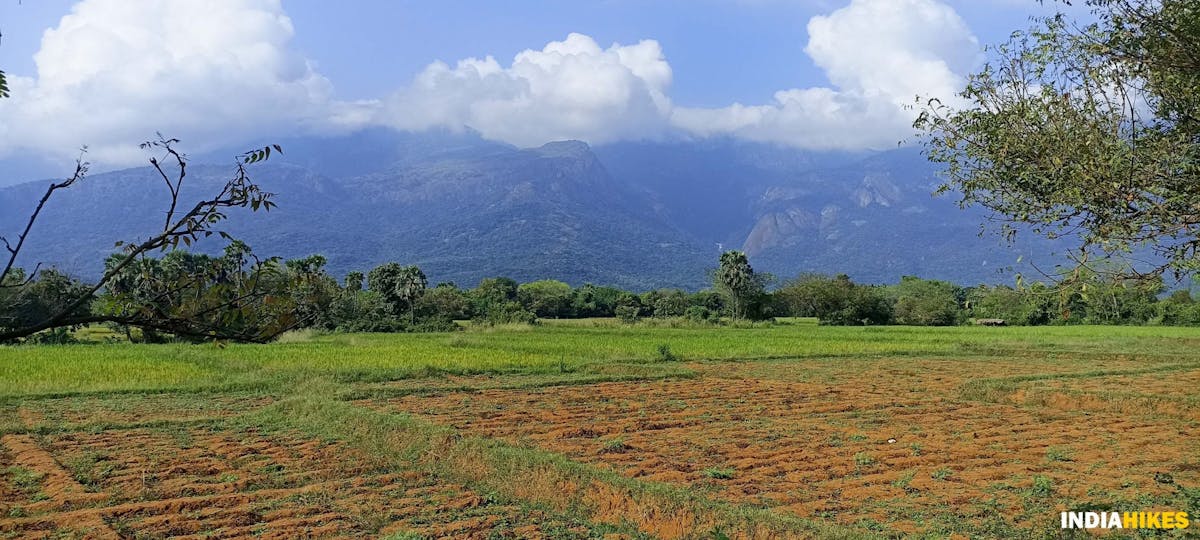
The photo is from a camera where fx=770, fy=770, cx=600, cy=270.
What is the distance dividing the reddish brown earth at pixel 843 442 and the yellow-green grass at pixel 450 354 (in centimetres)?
648

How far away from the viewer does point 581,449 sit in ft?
36.5

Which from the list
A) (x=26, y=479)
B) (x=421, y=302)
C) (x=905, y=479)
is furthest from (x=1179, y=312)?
(x=26, y=479)

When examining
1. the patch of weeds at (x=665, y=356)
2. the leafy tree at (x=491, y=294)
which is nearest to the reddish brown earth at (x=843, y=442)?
the patch of weeds at (x=665, y=356)

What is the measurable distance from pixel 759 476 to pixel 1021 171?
14.7 ft

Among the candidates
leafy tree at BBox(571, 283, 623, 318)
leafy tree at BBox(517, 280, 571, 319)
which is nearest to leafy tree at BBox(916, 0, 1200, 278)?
leafy tree at BBox(517, 280, 571, 319)

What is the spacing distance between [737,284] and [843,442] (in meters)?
60.6

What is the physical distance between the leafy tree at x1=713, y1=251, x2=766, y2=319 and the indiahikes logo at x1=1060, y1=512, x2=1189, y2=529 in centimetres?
6203

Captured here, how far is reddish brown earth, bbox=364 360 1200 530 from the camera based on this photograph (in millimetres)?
8445

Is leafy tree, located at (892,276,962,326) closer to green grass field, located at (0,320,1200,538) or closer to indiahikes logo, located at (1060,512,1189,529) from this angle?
green grass field, located at (0,320,1200,538)

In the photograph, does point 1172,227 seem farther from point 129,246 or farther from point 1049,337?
point 1049,337

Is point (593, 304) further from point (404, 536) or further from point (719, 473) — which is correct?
point (404, 536)

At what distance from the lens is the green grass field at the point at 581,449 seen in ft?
25.3

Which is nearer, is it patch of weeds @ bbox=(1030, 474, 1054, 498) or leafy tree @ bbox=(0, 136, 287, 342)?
leafy tree @ bbox=(0, 136, 287, 342)

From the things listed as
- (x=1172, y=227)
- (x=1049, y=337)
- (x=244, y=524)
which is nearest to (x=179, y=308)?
(x=244, y=524)
